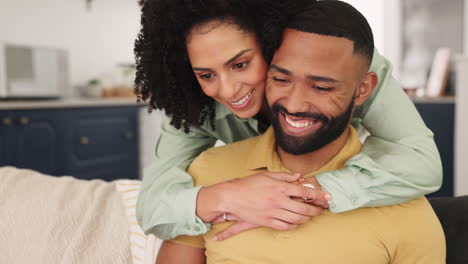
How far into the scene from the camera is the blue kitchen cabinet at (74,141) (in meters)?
Answer: 3.17

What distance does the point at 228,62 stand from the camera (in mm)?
1108

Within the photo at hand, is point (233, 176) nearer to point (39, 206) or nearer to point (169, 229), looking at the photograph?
point (169, 229)

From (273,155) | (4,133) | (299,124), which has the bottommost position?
(4,133)

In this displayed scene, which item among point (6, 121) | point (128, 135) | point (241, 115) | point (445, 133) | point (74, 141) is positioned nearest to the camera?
point (241, 115)

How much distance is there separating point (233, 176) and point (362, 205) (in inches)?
12.9

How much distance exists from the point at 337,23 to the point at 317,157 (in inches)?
12.3

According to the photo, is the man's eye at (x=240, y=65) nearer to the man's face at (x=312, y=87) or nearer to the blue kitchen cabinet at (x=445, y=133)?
the man's face at (x=312, y=87)

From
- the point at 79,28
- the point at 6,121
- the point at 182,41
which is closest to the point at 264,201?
Answer: the point at 182,41

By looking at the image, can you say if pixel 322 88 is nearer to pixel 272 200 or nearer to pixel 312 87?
pixel 312 87

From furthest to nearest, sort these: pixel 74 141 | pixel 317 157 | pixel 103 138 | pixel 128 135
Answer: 1. pixel 128 135
2. pixel 103 138
3. pixel 74 141
4. pixel 317 157

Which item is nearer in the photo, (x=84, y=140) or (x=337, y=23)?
(x=337, y=23)

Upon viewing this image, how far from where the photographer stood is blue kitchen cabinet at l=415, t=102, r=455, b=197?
3.40 metres

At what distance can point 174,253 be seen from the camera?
113 cm

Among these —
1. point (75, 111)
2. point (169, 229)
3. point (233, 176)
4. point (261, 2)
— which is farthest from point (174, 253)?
point (75, 111)
